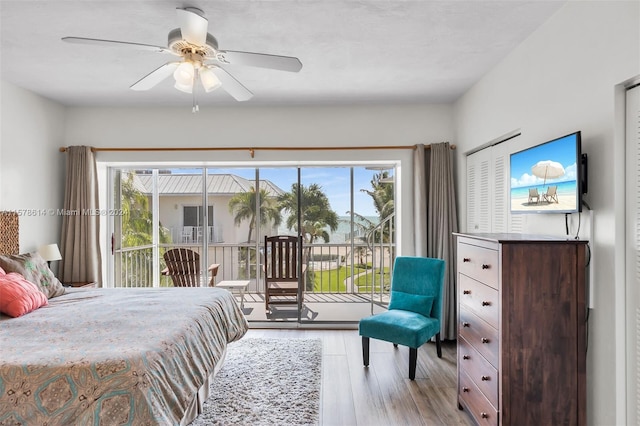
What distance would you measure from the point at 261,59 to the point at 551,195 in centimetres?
194

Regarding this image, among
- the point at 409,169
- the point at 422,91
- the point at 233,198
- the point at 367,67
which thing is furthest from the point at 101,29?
the point at 409,169

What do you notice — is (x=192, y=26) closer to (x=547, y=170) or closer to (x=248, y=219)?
(x=547, y=170)

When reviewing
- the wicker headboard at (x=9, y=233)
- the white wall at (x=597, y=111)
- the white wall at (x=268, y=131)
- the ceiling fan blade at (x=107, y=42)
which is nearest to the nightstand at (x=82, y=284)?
the wicker headboard at (x=9, y=233)

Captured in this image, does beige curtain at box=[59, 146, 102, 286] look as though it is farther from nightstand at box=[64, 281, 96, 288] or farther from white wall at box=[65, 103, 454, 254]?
white wall at box=[65, 103, 454, 254]

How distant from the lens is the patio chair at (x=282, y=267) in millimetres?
4715

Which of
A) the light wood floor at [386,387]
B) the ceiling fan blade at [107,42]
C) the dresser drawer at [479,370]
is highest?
the ceiling fan blade at [107,42]

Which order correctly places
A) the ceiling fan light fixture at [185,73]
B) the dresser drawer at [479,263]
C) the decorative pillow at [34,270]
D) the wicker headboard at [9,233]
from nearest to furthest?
the dresser drawer at [479,263] → the ceiling fan light fixture at [185,73] → the decorative pillow at [34,270] → the wicker headboard at [9,233]

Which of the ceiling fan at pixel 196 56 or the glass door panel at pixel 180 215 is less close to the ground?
the ceiling fan at pixel 196 56

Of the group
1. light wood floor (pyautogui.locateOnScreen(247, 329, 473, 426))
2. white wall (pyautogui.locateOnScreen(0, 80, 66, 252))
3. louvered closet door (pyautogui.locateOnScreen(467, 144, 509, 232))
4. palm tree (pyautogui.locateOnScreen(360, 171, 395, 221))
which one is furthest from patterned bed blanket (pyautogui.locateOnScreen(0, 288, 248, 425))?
palm tree (pyautogui.locateOnScreen(360, 171, 395, 221))

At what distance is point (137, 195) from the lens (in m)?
4.91

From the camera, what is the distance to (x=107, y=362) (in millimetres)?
1695

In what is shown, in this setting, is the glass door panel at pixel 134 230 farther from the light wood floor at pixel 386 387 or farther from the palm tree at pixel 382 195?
the palm tree at pixel 382 195

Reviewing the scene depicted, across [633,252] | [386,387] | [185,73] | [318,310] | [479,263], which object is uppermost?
[185,73]

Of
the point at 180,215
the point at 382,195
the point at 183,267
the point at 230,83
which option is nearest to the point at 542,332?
the point at 230,83
